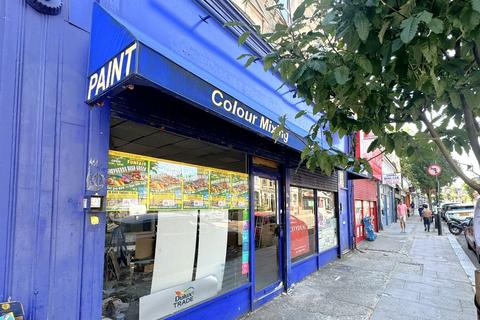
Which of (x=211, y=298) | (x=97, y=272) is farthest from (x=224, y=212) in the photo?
(x=97, y=272)

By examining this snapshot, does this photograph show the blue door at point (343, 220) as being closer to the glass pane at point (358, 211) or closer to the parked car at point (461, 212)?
the glass pane at point (358, 211)

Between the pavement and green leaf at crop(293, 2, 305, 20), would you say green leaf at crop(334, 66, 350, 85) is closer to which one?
green leaf at crop(293, 2, 305, 20)

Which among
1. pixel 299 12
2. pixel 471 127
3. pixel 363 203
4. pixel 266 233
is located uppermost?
pixel 299 12

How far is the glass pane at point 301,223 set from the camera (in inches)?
301

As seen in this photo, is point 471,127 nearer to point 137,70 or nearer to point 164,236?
point 137,70

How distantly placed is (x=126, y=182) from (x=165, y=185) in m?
0.59

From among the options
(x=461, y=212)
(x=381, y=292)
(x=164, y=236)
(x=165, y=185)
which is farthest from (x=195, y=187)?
(x=461, y=212)

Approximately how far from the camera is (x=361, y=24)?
6.52 ft

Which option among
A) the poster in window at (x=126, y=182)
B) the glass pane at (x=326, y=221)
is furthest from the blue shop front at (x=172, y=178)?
the glass pane at (x=326, y=221)

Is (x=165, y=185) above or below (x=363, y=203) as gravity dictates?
above

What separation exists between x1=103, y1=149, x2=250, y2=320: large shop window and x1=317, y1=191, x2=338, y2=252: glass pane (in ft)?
14.6

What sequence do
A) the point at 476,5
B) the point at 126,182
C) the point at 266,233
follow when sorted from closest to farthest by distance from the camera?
1. the point at 476,5
2. the point at 126,182
3. the point at 266,233

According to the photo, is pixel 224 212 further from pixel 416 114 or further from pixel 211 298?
pixel 416 114

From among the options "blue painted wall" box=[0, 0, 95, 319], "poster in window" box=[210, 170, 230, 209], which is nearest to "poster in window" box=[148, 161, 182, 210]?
"poster in window" box=[210, 170, 230, 209]
